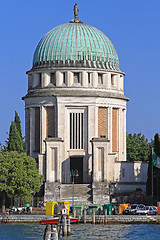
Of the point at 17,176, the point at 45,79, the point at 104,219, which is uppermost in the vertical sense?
the point at 45,79

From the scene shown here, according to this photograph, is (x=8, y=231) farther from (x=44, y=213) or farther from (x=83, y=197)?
(x=83, y=197)

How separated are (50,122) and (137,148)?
1118 inches

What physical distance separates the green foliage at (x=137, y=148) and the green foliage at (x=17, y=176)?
123 ft

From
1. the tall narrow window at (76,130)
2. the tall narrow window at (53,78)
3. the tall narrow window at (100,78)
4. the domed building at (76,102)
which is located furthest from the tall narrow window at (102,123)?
the tall narrow window at (53,78)

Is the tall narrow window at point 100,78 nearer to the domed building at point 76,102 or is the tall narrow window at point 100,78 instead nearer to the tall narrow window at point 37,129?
the domed building at point 76,102

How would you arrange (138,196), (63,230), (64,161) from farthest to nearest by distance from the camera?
(64,161) → (138,196) → (63,230)

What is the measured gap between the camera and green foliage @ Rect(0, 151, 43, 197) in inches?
4444

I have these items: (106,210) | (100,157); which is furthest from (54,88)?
(106,210)

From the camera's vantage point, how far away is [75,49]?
5089 inches

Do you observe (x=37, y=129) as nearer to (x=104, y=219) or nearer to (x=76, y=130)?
(x=76, y=130)

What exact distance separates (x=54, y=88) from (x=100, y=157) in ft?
43.4

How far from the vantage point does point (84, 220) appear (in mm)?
102062

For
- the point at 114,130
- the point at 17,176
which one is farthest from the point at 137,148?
the point at 17,176

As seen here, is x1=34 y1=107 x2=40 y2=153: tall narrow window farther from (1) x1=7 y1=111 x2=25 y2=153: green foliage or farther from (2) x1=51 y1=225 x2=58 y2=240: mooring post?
(2) x1=51 y1=225 x2=58 y2=240: mooring post
